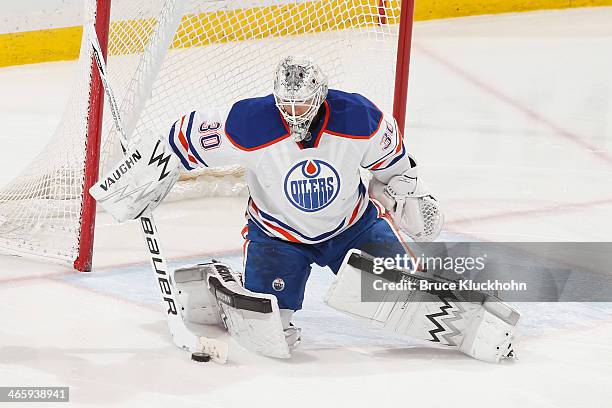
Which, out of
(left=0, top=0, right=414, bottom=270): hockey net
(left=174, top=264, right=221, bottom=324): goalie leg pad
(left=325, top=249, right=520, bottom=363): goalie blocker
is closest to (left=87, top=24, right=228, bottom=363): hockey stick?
(left=174, top=264, right=221, bottom=324): goalie leg pad

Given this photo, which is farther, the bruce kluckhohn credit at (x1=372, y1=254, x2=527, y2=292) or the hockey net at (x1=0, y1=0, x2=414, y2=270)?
the hockey net at (x1=0, y1=0, x2=414, y2=270)

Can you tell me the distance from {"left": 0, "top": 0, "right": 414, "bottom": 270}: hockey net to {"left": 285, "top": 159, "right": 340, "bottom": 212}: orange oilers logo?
2.69 ft

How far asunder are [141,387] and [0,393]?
1.02 ft

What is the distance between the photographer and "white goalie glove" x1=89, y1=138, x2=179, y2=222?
304cm

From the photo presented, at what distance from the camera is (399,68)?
406cm

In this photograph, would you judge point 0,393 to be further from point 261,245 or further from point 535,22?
point 535,22

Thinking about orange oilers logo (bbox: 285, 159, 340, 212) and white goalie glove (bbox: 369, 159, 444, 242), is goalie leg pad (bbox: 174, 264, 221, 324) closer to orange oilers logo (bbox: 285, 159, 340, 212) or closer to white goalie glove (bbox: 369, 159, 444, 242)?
orange oilers logo (bbox: 285, 159, 340, 212)

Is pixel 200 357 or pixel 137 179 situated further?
pixel 137 179

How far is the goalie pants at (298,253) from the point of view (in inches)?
120

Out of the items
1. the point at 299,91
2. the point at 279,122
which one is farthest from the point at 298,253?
the point at 299,91

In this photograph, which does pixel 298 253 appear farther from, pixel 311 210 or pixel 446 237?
pixel 446 237

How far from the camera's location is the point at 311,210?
3.02 metres

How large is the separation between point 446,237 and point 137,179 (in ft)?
4.37

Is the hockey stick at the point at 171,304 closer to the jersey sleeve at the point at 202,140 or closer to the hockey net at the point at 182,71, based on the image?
the jersey sleeve at the point at 202,140
